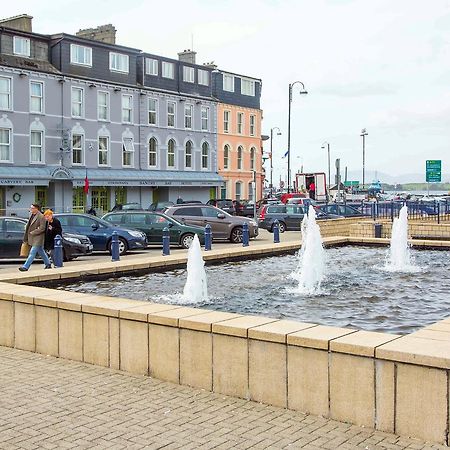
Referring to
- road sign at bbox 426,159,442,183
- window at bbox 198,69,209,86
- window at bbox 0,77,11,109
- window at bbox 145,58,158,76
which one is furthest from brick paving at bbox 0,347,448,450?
window at bbox 198,69,209,86

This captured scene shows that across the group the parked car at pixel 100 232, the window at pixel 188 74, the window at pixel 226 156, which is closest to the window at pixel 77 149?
the window at pixel 188 74

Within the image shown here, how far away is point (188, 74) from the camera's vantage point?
57.6m

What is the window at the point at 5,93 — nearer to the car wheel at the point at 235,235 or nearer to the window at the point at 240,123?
the car wheel at the point at 235,235

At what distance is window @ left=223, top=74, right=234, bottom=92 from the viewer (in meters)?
62.7

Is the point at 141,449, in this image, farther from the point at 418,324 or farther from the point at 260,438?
the point at 418,324

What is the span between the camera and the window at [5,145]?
42969 millimetres

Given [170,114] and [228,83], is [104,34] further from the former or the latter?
[228,83]

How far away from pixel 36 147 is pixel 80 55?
743cm

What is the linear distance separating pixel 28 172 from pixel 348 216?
19.8 m

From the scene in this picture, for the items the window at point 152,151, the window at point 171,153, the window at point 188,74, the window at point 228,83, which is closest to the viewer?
the window at point 152,151

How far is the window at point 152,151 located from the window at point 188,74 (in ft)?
21.7

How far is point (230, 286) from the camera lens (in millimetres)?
12875

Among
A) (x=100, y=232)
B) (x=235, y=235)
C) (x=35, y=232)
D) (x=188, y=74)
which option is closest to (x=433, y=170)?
(x=235, y=235)

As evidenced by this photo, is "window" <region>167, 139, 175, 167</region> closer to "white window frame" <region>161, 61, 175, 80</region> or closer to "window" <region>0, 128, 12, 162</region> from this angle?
"white window frame" <region>161, 61, 175, 80</region>
